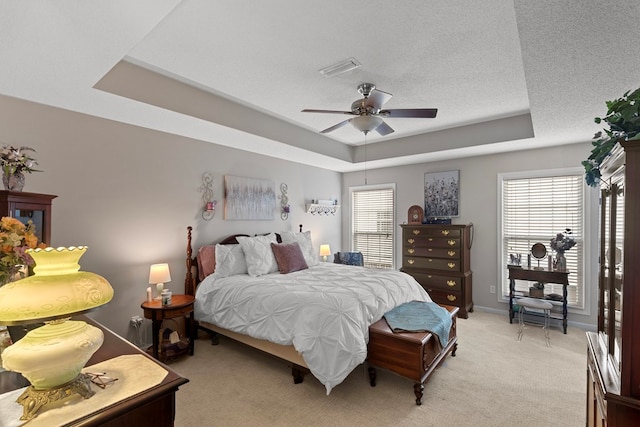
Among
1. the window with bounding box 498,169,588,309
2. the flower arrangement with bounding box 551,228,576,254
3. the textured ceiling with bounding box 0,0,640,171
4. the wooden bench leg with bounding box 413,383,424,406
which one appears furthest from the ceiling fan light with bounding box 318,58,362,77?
the flower arrangement with bounding box 551,228,576,254

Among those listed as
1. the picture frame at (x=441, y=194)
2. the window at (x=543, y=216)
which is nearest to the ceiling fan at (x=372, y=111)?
the picture frame at (x=441, y=194)

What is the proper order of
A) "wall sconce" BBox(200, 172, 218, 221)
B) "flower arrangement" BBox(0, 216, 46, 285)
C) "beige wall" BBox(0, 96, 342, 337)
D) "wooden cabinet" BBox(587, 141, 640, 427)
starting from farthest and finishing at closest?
1. "wall sconce" BBox(200, 172, 218, 221)
2. "beige wall" BBox(0, 96, 342, 337)
3. "flower arrangement" BBox(0, 216, 46, 285)
4. "wooden cabinet" BBox(587, 141, 640, 427)

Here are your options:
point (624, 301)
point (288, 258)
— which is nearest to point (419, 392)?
point (624, 301)

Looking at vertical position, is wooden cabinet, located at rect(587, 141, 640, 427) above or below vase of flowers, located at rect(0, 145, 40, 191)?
below

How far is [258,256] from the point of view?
13.0 feet

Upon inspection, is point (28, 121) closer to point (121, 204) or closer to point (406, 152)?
point (121, 204)

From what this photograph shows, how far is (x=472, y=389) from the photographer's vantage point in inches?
105

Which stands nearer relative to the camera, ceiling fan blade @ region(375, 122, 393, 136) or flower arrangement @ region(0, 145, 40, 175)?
flower arrangement @ region(0, 145, 40, 175)

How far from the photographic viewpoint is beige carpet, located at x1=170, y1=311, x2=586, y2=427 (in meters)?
2.30

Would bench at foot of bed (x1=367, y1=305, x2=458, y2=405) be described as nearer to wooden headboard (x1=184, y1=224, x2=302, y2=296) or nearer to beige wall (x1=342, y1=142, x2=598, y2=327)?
wooden headboard (x1=184, y1=224, x2=302, y2=296)

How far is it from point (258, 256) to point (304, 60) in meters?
2.40

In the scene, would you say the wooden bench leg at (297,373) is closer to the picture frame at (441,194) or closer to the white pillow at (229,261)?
the white pillow at (229,261)

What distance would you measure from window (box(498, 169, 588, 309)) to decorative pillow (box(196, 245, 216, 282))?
4.30 metres

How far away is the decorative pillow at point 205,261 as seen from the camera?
3.83 meters
